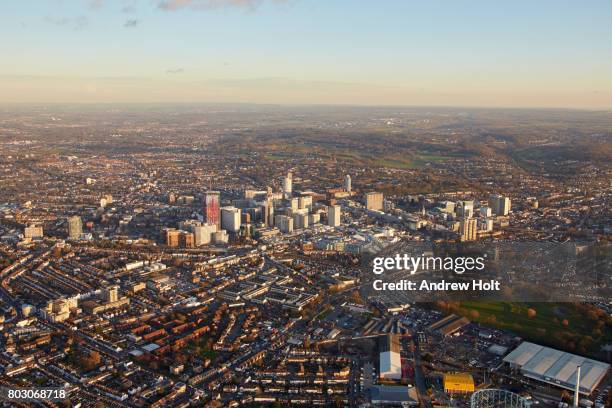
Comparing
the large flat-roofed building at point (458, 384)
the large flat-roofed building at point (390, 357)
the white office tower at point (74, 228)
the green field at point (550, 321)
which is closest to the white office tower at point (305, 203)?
the white office tower at point (74, 228)

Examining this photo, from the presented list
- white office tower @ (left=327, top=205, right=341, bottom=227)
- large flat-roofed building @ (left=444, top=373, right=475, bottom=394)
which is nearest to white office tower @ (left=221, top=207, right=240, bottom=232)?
white office tower @ (left=327, top=205, right=341, bottom=227)

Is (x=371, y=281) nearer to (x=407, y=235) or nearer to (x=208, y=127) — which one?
(x=407, y=235)

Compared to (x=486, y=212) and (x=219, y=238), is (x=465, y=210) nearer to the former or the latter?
(x=486, y=212)

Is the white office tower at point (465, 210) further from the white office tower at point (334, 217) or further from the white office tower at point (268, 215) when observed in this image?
the white office tower at point (268, 215)

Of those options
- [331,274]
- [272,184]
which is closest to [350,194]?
[272,184]

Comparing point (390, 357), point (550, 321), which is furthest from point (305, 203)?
point (390, 357)

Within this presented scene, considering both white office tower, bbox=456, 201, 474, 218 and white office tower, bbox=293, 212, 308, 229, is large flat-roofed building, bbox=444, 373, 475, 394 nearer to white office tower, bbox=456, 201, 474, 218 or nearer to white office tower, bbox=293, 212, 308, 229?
white office tower, bbox=293, 212, 308, 229
